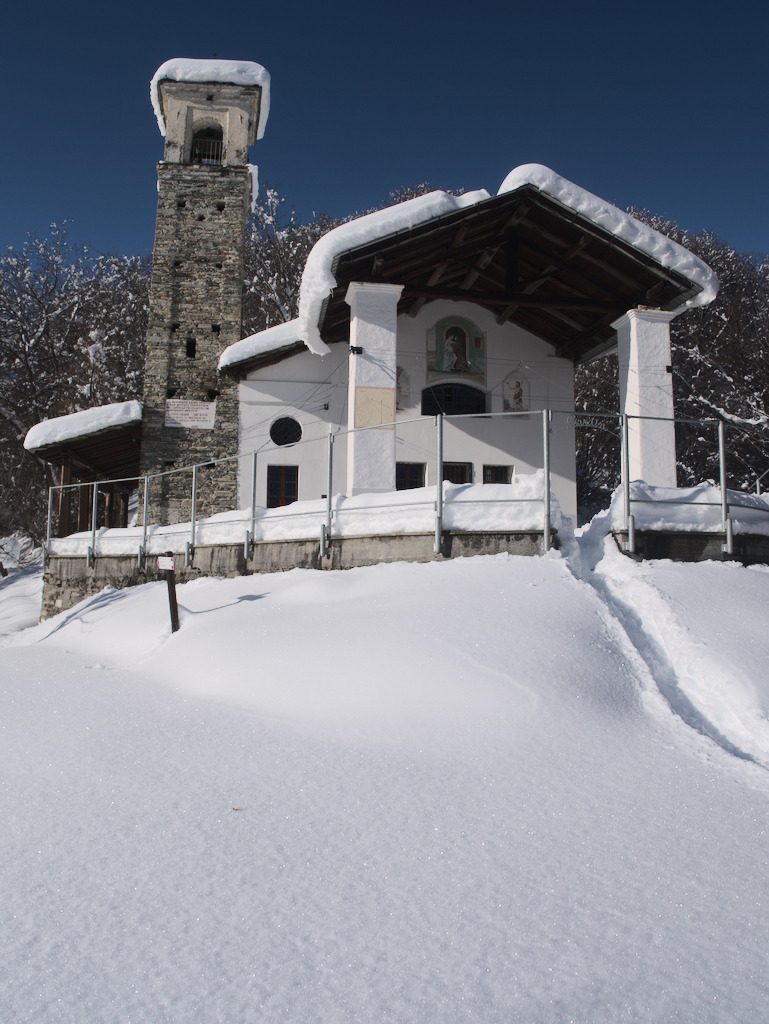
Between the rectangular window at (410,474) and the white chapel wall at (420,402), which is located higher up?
the white chapel wall at (420,402)

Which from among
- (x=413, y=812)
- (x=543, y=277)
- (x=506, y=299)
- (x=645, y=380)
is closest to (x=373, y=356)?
(x=506, y=299)

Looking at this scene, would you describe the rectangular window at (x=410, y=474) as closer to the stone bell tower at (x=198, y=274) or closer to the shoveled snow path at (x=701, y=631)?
the stone bell tower at (x=198, y=274)

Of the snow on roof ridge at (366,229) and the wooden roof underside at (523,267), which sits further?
the wooden roof underside at (523,267)

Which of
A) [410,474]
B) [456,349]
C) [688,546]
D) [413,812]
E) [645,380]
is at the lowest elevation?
[413,812]

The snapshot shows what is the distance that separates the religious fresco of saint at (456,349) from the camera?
16.0 metres

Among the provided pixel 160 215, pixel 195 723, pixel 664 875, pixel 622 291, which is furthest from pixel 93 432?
pixel 664 875

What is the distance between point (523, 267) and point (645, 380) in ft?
12.9

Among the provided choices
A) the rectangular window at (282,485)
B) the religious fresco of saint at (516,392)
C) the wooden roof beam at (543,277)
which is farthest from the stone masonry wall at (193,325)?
the wooden roof beam at (543,277)

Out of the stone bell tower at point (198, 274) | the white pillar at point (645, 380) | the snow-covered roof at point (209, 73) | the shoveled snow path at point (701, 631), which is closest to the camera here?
the shoveled snow path at point (701, 631)

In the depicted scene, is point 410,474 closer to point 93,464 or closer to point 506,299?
point 506,299

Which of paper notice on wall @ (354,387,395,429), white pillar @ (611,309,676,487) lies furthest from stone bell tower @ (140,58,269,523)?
white pillar @ (611,309,676,487)

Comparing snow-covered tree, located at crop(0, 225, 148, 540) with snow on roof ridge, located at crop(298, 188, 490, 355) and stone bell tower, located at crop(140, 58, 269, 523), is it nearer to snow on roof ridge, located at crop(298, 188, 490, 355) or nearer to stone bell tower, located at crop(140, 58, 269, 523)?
stone bell tower, located at crop(140, 58, 269, 523)

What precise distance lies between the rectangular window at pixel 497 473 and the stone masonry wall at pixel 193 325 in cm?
574

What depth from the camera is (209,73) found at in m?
19.8
